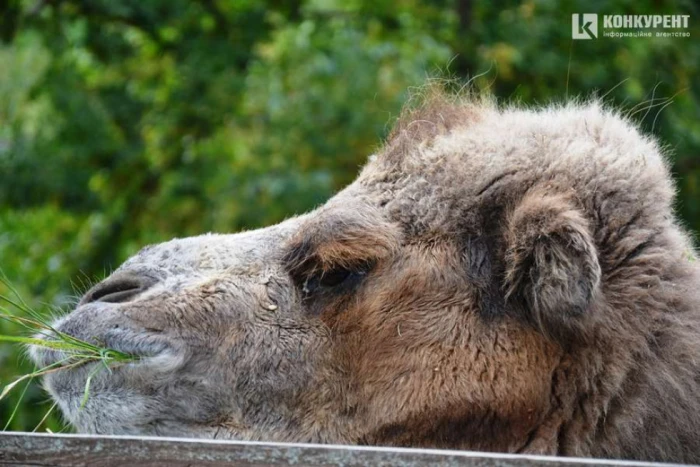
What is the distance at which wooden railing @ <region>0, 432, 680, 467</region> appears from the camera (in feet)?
7.31

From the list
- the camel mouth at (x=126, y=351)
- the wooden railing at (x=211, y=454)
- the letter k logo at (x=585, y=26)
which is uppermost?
the letter k logo at (x=585, y=26)

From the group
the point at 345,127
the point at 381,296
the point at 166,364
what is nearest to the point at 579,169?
the point at 381,296

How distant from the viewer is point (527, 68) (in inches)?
385

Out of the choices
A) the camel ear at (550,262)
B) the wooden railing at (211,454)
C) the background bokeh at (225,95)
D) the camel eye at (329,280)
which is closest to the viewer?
the wooden railing at (211,454)

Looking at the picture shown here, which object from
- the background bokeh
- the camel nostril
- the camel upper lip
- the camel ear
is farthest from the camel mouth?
the background bokeh

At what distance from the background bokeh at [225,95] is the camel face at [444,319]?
524 centimetres

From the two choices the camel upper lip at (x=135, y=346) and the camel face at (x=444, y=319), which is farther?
the camel upper lip at (x=135, y=346)

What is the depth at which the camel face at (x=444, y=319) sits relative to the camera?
353 cm

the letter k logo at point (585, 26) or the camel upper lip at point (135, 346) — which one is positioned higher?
the letter k logo at point (585, 26)

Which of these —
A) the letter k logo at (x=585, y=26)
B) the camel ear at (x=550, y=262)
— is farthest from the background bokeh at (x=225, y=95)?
the camel ear at (x=550, y=262)

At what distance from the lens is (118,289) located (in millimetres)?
3965

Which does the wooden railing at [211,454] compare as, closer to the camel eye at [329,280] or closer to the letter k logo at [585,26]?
the camel eye at [329,280]

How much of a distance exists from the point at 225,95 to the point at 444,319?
6653 mm

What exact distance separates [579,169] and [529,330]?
2.16 ft
